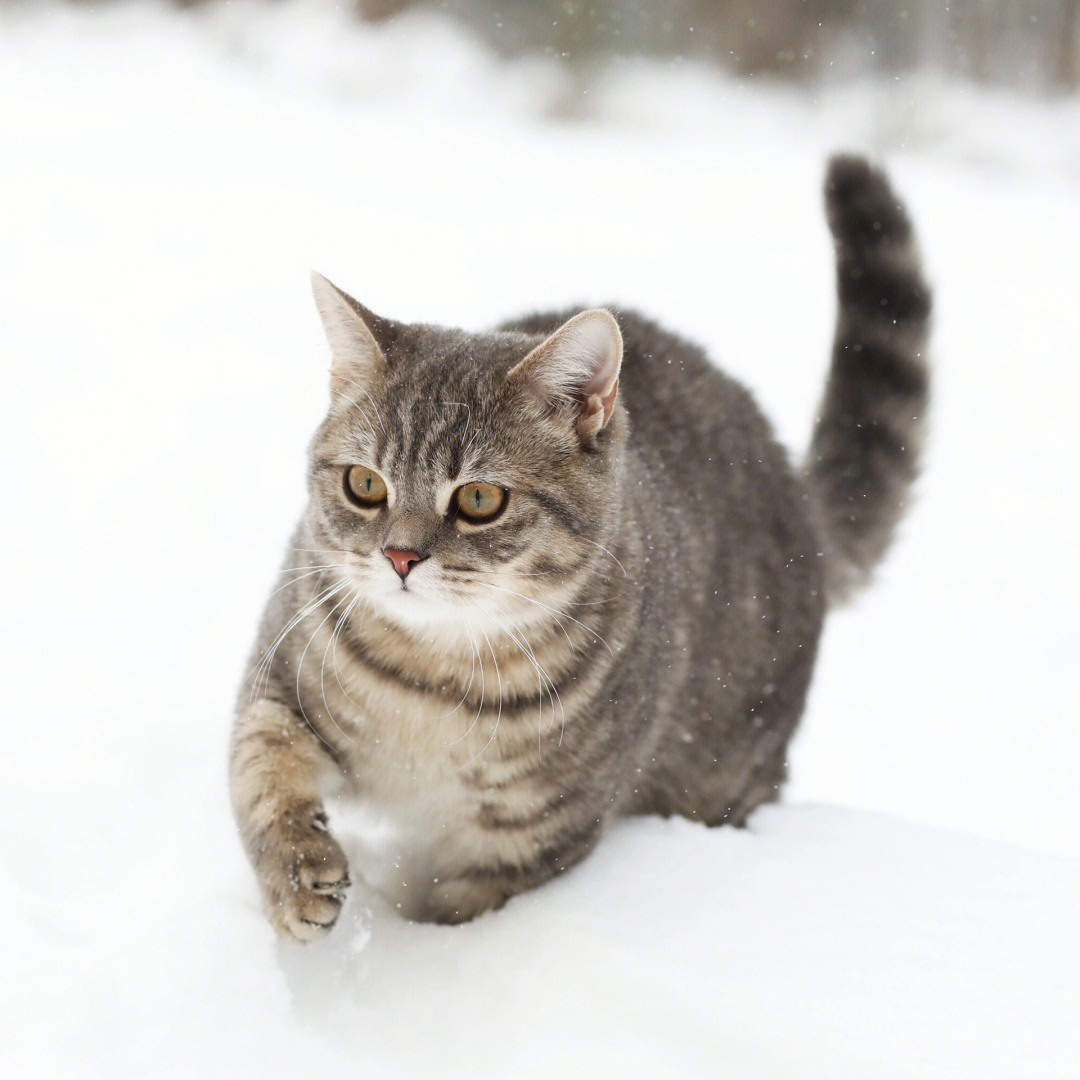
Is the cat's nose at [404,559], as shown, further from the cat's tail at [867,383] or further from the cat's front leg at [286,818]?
the cat's tail at [867,383]

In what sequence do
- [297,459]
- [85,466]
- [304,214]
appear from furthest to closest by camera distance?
[304,214]
[297,459]
[85,466]

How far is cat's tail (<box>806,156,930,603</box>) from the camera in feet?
8.38

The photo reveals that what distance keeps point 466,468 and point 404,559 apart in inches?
6.3

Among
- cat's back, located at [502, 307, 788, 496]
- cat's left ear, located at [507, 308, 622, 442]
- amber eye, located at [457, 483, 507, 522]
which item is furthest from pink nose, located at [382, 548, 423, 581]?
cat's back, located at [502, 307, 788, 496]

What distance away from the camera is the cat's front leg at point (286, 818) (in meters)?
1.57

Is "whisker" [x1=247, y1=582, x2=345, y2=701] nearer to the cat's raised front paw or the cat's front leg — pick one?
the cat's front leg

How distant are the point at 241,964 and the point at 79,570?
137 cm

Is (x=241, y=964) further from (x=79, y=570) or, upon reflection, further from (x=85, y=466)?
(x=85, y=466)

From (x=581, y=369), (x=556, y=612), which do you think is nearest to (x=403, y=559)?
(x=556, y=612)

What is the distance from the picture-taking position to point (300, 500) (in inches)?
132

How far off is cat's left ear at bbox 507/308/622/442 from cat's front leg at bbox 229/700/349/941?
2.03 ft

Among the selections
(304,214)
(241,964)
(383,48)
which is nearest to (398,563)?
(241,964)

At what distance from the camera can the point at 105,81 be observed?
4.78 metres

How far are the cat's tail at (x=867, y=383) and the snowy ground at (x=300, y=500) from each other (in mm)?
153
